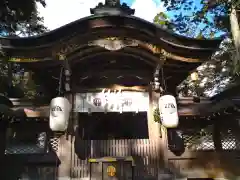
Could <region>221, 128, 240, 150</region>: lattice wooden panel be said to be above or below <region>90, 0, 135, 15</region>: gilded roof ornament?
below

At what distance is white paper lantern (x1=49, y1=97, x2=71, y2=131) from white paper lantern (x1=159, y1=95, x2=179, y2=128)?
2.69m

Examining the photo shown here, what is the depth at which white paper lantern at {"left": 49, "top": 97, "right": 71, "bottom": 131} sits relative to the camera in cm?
680

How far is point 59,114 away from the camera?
692cm

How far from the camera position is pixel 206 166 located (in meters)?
7.71

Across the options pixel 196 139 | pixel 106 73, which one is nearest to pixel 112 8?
pixel 106 73

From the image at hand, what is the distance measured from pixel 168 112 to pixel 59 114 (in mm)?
3026

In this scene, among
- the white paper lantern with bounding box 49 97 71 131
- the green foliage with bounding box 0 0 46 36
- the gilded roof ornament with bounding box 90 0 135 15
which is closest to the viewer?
the white paper lantern with bounding box 49 97 71 131

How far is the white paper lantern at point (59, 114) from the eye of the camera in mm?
6805

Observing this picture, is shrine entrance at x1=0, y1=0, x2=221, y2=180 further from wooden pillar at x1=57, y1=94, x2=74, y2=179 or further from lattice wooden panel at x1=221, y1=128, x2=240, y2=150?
lattice wooden panel at x1=221, y1=128, x2=240, y2=150

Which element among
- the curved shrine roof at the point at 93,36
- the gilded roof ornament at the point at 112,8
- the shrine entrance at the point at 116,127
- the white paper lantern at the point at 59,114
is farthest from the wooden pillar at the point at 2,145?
the gilded roof ornament at the point at 112,8

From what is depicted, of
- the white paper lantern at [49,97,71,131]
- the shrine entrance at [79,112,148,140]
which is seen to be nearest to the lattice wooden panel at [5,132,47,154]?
the white paper lantern at [49,97,71,131]

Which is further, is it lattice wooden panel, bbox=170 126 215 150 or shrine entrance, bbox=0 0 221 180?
lattice wooden panel, bbox=170 126 215 150

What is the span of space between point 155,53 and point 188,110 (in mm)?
2050

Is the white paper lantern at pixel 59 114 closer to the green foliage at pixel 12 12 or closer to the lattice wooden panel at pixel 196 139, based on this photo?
the lattice wooden panel at pixel 196 139
